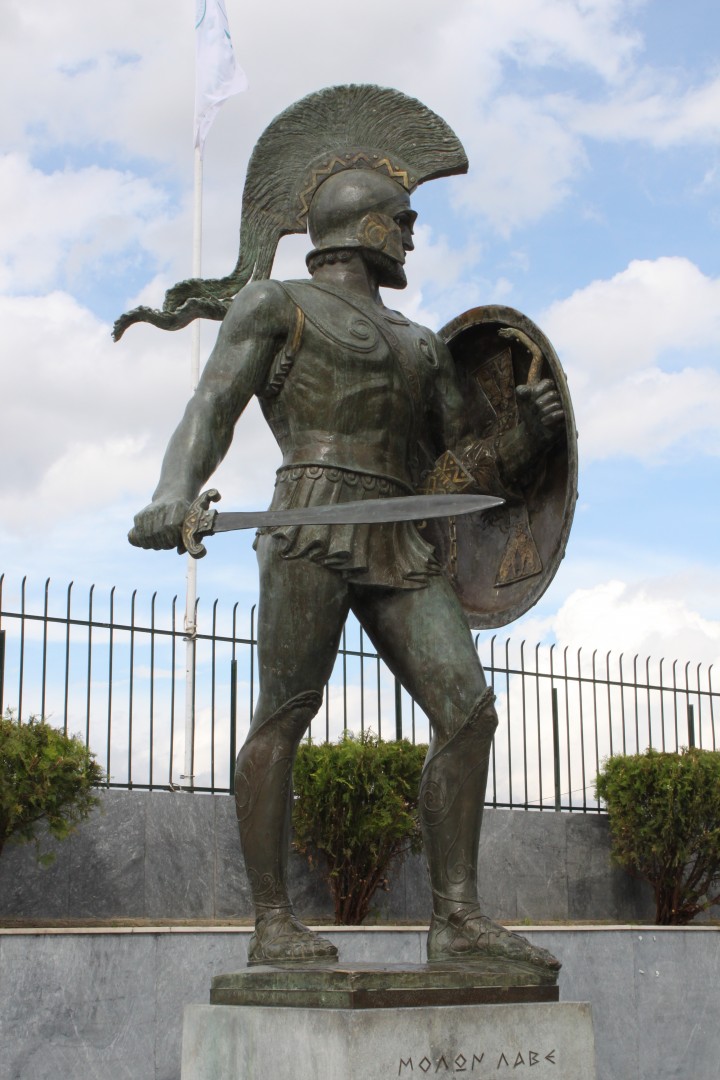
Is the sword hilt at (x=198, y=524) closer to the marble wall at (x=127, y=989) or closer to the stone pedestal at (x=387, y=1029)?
the stone pedestal at (x=387, y=1029)

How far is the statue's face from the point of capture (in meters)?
4.88

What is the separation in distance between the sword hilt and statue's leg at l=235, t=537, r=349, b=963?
0.42m

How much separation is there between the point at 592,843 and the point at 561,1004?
878cm

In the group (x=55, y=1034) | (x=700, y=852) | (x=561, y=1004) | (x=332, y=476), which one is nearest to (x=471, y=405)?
(x=332, y=476)

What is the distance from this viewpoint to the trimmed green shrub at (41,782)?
8.69 metres

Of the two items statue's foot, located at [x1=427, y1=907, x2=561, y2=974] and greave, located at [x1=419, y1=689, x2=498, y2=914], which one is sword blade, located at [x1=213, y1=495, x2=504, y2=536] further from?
statue's foot, located at [x1=427, y1=907, x2=561, y2=974]

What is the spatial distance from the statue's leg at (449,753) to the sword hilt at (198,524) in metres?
0.75

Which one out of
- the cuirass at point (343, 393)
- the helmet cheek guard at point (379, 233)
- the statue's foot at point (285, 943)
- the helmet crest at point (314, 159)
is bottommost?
the statue's foot at point (285, 943)

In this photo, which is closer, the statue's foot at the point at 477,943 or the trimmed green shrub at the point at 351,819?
the statue's foot at the point at 477,943

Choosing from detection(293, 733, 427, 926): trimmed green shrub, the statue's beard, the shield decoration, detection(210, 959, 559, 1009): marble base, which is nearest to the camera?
detection(210, 959, 559, 1009): marble base

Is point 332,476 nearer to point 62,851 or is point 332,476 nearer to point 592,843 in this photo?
point 62,851

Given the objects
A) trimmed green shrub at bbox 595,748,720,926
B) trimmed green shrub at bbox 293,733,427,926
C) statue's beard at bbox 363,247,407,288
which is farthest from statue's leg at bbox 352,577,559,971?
trimmed green shrub at bbox 595,748,720,926

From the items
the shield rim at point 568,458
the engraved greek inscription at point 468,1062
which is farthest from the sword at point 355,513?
the engraved greek inscription at point 468,1062

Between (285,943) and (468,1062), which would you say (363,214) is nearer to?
(285,943)
